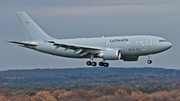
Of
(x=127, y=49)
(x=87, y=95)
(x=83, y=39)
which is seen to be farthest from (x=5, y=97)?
(x=127, y=49)

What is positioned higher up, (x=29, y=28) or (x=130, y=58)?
(x=29, y=28)

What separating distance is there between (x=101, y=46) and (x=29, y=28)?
19.8 meters

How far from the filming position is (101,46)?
7944 centimetres

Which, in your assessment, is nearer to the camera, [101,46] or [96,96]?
[101,46]

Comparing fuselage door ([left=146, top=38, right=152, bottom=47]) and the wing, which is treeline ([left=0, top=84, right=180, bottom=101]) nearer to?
the wing

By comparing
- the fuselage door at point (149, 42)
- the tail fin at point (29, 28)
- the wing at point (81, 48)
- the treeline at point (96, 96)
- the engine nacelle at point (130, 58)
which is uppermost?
the tail fin at point (29, 28)

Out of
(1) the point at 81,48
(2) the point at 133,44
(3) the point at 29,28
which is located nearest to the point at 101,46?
(1) the point at 81,48

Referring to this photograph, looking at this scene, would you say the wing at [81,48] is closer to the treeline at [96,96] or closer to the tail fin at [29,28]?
the tail fin at [29,28]

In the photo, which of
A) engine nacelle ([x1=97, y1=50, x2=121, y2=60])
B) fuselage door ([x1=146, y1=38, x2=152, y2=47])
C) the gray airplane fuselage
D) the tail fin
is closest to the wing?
the gray airplane fuselage

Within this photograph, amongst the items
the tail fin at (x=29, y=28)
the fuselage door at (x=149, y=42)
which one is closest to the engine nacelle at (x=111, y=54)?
the fuselage door at (x=149, y=42)

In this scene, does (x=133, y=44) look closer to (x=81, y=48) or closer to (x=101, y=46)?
(x=101, y=46)

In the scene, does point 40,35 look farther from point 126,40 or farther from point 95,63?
point 126,40

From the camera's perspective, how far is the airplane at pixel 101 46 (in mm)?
75625

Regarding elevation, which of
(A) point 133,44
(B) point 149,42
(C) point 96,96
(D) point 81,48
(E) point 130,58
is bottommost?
(C) point 96,96
